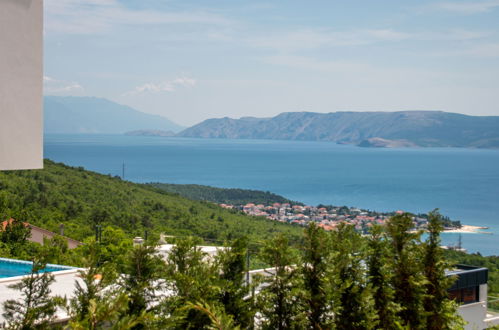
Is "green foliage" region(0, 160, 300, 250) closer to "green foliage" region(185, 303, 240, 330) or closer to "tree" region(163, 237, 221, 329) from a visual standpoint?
"tree" region(163, 237, 221, 329)

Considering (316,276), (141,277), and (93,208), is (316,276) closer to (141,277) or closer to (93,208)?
(141,277)

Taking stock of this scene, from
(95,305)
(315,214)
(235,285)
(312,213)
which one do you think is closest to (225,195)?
(312,213)

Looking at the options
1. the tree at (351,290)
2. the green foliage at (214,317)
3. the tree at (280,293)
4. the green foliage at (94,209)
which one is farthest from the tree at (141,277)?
the green foliage at (94,209)

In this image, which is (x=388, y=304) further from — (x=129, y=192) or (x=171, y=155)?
(x=171, y=155)

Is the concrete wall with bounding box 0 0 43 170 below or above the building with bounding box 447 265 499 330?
above

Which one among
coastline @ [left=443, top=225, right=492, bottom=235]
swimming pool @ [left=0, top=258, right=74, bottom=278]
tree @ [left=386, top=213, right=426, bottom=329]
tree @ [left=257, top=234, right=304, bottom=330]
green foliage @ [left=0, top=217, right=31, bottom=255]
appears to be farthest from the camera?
coastline @ [left=443, top=225, right=492, bottom=235]

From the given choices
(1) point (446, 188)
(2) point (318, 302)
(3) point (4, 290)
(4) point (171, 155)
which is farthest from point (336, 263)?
(4) point (171, 155)

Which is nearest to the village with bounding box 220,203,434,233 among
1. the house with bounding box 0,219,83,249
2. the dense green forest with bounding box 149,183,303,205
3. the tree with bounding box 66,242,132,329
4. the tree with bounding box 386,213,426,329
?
the dense green forest with bounding box 149,183,303,205
